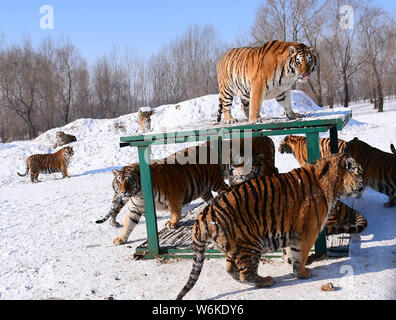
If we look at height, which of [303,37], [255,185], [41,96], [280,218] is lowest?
[280,218]

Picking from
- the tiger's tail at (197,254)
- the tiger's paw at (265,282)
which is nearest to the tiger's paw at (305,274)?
the tiger's paw at (265,282)

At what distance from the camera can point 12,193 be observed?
9141mm

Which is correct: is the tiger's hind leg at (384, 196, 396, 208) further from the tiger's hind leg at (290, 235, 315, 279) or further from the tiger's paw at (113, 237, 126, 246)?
the tiger's paw at (113, 237, 126, 246)

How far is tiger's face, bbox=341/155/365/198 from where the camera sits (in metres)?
3.07

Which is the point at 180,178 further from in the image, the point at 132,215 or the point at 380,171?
the point at 380,171

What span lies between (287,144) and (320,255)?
316 cm

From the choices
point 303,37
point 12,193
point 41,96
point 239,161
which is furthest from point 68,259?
point 41,96

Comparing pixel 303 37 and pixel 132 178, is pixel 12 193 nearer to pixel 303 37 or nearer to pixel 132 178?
pixel 132 178

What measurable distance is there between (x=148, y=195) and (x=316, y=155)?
5.68 feet

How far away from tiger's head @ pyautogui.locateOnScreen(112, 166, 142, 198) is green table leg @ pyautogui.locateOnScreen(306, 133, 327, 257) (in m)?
1.84

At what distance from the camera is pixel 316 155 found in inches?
139

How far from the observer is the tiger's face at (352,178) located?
3.07 m

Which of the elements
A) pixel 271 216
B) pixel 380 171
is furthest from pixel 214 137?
pixel 380 171

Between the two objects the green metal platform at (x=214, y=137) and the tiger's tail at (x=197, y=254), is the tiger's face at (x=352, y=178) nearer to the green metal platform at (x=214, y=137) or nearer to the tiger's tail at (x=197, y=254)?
the green metal platform at (x=214, y=137)
